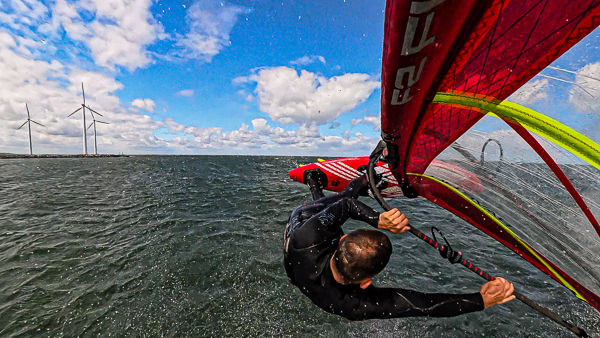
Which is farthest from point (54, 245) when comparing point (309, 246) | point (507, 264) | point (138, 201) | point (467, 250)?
point (507, 264)

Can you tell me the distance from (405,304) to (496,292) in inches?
32.5

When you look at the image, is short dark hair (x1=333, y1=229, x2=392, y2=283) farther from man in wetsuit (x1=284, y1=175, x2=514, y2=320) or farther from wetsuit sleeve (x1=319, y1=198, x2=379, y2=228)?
wetsuit sleeve (x1=319, y1=198, x2=379, y2=228)

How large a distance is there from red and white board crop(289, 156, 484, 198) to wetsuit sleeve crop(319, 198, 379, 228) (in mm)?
1911

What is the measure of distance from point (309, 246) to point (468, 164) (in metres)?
3.52

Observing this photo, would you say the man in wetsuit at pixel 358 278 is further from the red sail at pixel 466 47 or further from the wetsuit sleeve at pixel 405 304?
the red sail at pixel 466 47

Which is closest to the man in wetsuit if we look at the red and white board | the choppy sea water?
the choppy sea water

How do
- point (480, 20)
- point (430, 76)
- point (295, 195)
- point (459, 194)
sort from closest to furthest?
point (480, 20)
point (430, 76)
point (459, 194)
point (295, 195)

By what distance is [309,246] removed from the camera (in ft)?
7.75

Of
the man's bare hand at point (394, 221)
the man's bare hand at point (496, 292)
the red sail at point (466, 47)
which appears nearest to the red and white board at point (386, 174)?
the red sail at point (466, 47)

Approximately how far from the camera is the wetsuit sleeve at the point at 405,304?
6.34 ft

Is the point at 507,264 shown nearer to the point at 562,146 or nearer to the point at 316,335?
the point at 562,146

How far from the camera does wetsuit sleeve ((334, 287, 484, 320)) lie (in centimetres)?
193

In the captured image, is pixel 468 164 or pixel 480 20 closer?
pixel 480 20

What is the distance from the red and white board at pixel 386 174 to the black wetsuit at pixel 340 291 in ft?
7.99
